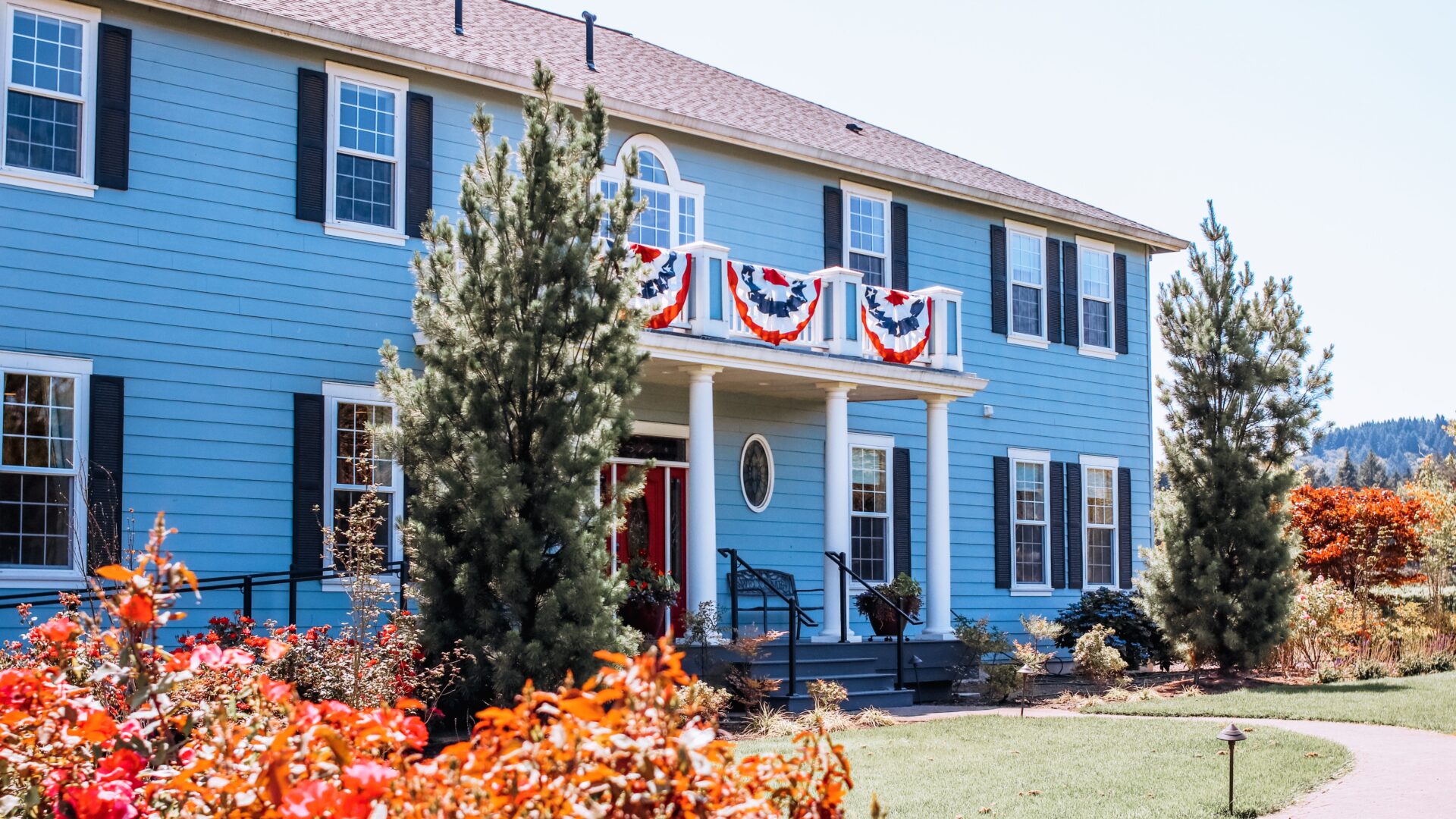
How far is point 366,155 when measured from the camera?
14.0 metres

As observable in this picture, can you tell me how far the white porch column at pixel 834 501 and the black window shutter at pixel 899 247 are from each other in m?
3.25

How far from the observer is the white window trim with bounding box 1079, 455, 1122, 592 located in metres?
21.3

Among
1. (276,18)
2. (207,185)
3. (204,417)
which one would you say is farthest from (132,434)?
(276,18)

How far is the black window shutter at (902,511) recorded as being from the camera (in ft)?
61.1

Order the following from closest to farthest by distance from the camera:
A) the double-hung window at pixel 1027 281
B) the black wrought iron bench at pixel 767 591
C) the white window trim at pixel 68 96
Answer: the white window trim at pixel 68 96 → the black wrought iron bench at pixel 767 591 → the double-hung window at pixel 1027 281

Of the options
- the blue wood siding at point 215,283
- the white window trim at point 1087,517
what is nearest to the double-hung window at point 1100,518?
the white window trim at point 1087,517

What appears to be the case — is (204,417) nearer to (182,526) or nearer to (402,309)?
(182,526)

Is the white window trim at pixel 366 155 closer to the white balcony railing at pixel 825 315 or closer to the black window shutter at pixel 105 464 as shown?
the black window shutter at pixel 105 464

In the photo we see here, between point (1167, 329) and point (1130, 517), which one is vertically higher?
point (1167, 329)

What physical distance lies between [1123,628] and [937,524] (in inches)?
162

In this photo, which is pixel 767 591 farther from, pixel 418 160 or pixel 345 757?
pixel 345 757

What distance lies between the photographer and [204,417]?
42.3ft

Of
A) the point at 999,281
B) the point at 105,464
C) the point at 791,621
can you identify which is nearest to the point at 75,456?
the point at 105,464

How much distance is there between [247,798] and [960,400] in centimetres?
1725
